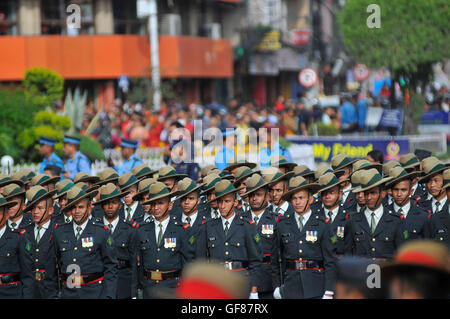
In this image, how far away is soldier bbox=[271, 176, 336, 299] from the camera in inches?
349

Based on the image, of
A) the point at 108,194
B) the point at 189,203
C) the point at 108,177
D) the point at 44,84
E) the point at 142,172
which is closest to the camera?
the point at 108,194

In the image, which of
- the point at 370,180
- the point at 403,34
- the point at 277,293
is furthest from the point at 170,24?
the point at 277,293

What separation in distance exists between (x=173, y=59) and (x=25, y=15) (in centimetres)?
694

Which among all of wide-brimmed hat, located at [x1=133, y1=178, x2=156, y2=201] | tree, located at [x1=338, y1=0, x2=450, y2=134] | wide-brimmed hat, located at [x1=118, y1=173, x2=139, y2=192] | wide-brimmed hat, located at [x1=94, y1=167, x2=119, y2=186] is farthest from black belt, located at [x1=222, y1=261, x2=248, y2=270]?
tree, located at [x1=338, y1=0, x2=450, y2=134]

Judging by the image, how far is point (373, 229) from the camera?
8891mm

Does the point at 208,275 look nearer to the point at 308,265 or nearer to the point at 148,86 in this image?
the point at 308,265

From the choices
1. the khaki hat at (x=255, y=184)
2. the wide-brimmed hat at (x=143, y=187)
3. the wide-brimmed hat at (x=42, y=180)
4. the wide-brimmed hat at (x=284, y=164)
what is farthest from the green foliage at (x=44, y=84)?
the khaki hat at (x=255, y=184)

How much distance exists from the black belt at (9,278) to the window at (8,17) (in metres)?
27.5

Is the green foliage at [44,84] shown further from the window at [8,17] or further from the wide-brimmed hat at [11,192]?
the window at [8,17]

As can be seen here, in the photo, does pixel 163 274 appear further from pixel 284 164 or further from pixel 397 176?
pixel 284 164

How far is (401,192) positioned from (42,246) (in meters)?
3.93

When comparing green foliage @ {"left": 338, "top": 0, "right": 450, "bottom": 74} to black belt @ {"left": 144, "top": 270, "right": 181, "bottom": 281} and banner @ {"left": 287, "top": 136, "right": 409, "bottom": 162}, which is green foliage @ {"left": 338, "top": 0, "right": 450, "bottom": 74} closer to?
banner @ {"left": 287, "top": 136, "right": 409, "bottom": 162}

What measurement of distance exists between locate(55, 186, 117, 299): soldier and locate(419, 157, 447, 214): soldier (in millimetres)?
3604

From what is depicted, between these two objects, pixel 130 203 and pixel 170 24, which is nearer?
pixel 130 203
